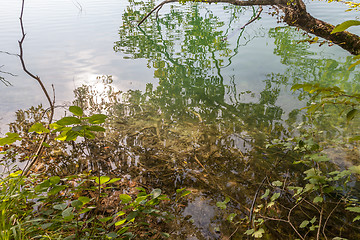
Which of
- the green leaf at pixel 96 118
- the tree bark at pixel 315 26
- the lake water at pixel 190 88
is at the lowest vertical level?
the lake water at pixel 190 88

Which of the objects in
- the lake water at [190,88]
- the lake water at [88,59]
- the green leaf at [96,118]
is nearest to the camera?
the green leaf at [96,118]

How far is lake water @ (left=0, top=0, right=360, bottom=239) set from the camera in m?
2.87

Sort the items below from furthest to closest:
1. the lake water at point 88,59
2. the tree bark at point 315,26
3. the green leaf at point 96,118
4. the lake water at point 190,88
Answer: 1. the lake water at point 88,59
2. the tree bark at point 315,26
3. the lake water at point 190,88
4. the green leaf at point 96,118

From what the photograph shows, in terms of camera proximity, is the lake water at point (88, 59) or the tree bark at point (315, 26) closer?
the tree bark at point (315, 26)

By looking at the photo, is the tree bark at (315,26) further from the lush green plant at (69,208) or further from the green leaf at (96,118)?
the green leaf at (96,118)

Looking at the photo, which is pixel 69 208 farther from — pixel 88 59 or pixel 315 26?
pixel 88 59

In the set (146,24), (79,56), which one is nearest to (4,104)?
(79,56)

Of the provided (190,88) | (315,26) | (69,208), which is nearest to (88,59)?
(190,88)

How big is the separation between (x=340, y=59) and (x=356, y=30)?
3.13 meters

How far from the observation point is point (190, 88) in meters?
5.21

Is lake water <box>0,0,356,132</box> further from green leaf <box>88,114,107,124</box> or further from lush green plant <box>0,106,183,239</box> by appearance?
green leaf <box>88,114,107,124</box>

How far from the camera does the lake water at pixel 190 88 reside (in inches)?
113

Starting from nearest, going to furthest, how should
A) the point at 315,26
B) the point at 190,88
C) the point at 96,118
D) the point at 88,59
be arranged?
1. the point at 96,118
2. the point at 315,26
3. the point at 190,88
4. the point at 88,59

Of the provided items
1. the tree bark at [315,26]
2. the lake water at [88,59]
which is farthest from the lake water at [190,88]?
the tree bark at [315,26]
